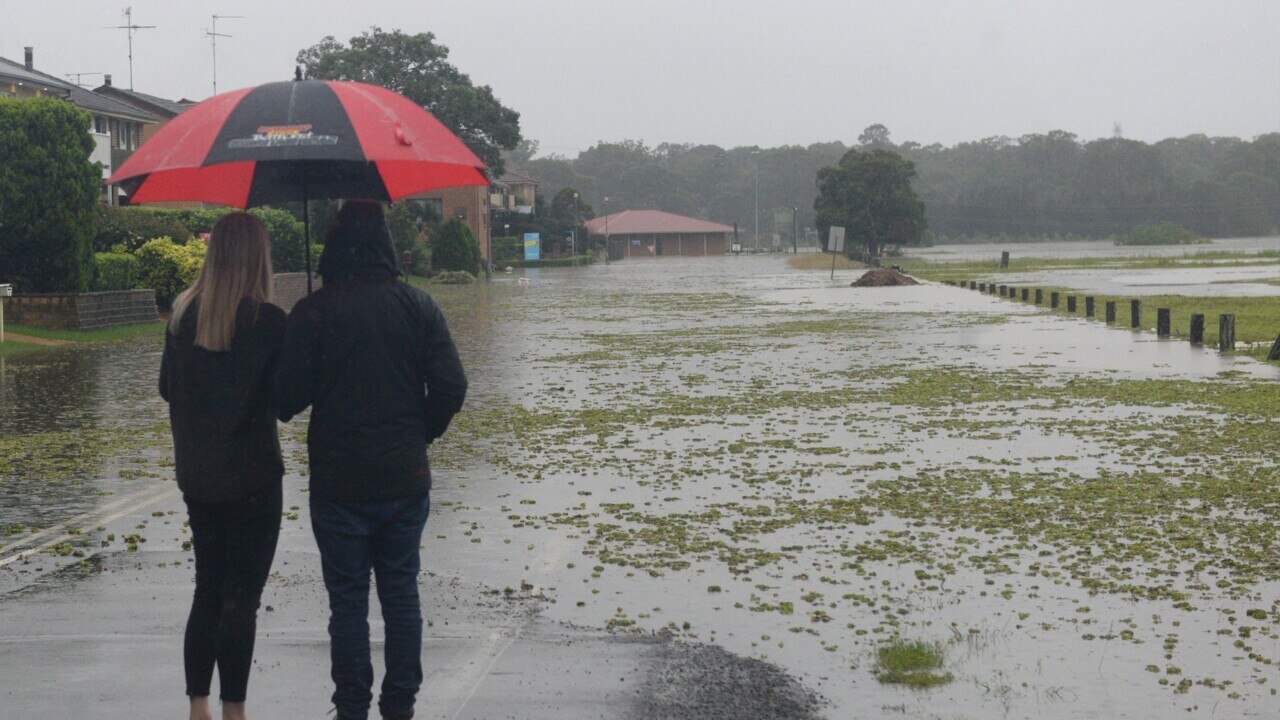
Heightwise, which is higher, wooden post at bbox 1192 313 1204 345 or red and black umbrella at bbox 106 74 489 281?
red and black umbrella at bbox 106 74 489 281

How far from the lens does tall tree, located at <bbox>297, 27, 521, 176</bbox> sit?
84438 millimetres

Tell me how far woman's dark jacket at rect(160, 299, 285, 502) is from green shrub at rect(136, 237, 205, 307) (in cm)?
2962

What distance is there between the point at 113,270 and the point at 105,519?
2332 centimetres

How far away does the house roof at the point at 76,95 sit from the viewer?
48.6 meters

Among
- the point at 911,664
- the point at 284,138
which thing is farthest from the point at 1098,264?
the point at 284,138

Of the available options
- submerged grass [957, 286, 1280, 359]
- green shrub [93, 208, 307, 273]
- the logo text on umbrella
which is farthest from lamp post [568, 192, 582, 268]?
the logo text on umbrella

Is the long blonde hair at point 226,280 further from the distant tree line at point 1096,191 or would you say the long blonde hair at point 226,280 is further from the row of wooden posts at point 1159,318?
the distant tree line at point 1096,191

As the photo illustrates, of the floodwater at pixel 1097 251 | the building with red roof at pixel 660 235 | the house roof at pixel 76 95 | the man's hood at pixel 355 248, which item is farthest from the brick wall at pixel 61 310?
the building with red roof at pixel 660 235

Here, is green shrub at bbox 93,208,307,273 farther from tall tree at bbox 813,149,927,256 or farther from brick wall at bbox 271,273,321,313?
tall tree at bbox 813,149,927,256

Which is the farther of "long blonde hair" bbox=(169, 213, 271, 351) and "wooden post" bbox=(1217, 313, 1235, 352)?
"wooden post" bbox=(1217, 313, 1235, 352)

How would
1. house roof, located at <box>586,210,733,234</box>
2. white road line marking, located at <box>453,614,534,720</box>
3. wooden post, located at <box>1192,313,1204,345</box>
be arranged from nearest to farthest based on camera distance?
white road line marking, located at <box>453,614,534,720</box> < wooden post, located at <box>1192,313,1204,345</box> < house roof, located at <box>586,210,733,234</box>

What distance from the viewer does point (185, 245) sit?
3516 centimetres

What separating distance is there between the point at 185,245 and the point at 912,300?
70.6 ft

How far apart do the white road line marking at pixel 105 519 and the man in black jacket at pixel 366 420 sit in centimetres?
413
